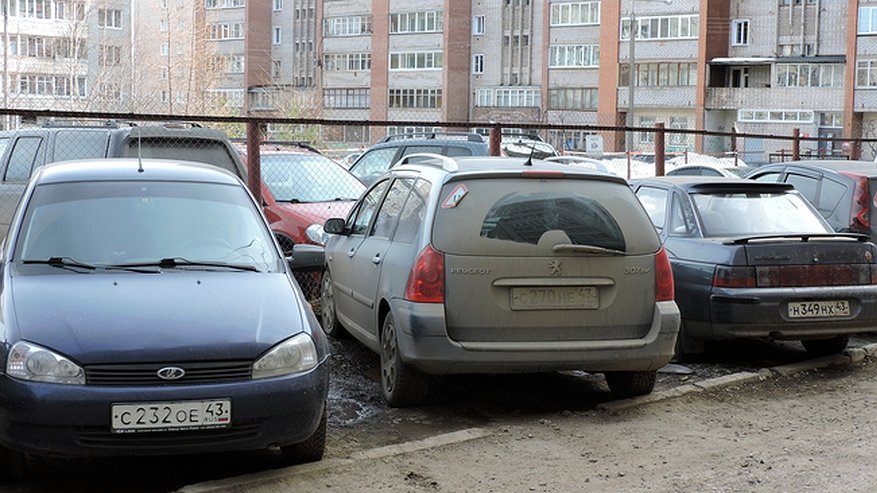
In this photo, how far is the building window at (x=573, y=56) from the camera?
81.7 meters

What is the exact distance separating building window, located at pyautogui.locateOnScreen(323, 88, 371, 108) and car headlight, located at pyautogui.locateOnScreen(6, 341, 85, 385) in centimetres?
8858

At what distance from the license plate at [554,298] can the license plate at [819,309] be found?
225 centimetres

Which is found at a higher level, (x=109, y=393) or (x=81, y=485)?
(x=109, y=393)

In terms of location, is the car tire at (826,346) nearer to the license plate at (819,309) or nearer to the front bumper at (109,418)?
the license plate at (819,309)

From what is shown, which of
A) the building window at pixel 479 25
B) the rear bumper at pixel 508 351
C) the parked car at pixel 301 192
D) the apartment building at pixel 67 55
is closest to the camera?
the rear bumper at pixel 508 351

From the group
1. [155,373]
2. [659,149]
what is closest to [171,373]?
[155,373]

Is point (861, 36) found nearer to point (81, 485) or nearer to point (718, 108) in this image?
point (718, 108)

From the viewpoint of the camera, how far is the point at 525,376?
8.92m

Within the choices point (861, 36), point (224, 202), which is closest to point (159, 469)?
point (224, 202)

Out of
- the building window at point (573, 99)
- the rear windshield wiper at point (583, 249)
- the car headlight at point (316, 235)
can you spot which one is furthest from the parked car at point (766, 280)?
the building window at point (573, 99)

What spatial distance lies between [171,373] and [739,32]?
7540 cm

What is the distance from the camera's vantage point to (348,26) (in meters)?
95.2

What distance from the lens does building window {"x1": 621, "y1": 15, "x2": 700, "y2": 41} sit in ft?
252

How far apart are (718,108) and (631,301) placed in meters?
72.2
